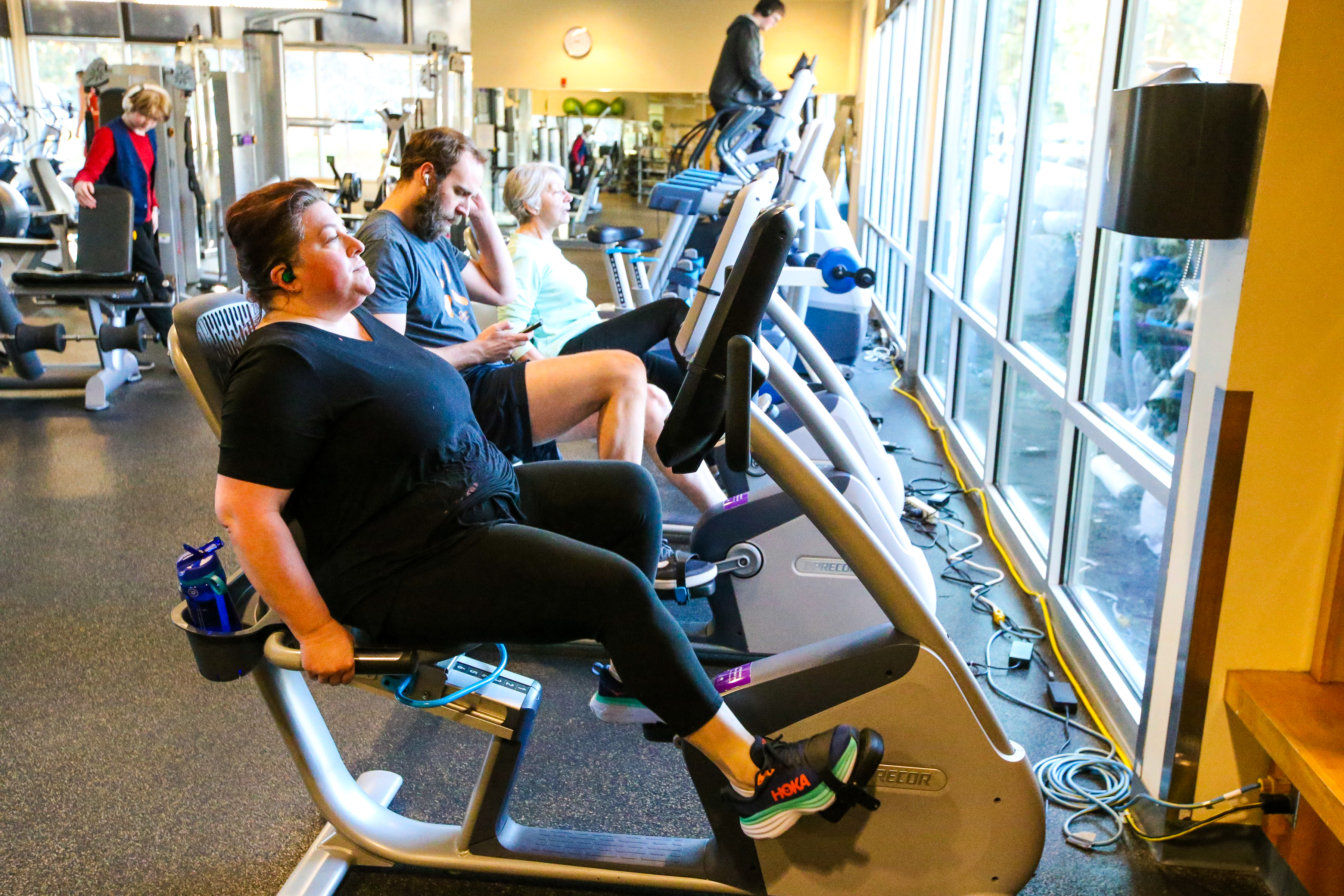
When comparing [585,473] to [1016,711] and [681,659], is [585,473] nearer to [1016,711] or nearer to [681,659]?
[681,659]

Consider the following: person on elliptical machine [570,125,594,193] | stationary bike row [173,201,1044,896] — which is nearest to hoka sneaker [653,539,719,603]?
stationary bike row [173,201,1044,896]

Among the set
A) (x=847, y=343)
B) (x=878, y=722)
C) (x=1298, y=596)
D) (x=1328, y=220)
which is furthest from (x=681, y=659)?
(x=847, y=343)

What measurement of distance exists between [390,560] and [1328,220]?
58.4 inches

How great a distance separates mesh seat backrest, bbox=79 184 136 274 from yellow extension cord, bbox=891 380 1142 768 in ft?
13.2

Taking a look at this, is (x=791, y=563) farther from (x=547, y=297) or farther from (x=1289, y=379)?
(x=547, y=297)

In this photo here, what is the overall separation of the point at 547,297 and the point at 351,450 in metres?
1.78

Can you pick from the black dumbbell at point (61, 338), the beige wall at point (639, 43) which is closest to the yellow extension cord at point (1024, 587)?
the black dumbbell at point (61, 338)

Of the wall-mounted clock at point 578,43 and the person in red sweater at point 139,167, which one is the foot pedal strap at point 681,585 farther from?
the wall-mounted clock at point 578,43

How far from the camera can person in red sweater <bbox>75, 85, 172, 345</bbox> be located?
5605 millimetres

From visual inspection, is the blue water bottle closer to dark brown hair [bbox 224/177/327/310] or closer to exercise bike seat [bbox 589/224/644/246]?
dark brown hair [bbox 224/177/327/310]

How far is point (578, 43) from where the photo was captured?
1100 centimetres

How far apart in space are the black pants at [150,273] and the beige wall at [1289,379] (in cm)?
531

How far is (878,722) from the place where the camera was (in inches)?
65.0

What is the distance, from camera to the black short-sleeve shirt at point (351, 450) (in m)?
1.47
